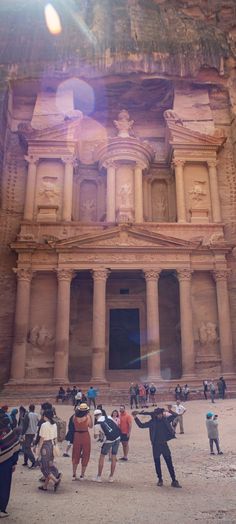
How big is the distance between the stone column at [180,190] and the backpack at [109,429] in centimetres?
2023

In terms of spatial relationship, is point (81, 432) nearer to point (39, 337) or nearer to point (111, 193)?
point (39, 337)

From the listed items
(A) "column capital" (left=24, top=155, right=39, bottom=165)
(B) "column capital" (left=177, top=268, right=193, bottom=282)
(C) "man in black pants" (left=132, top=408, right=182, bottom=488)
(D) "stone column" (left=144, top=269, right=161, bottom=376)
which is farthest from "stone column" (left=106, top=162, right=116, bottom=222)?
(C) "man in black pants" (left=132, top=408, right=182, bottom=488)

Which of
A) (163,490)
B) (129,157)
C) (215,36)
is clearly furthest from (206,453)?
(215,36)

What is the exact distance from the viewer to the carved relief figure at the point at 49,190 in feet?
90.1

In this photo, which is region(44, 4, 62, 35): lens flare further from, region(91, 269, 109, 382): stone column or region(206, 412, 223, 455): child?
region(206, 412, 223, 455): child

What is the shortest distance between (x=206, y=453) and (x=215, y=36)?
1280 inches

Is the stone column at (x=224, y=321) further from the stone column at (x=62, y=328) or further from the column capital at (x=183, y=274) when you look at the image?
the stone column at (x=62, y=328)

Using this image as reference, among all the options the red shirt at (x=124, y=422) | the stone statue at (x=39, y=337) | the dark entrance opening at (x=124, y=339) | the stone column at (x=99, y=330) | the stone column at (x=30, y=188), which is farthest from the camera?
the stone column at (x=30, y=188)

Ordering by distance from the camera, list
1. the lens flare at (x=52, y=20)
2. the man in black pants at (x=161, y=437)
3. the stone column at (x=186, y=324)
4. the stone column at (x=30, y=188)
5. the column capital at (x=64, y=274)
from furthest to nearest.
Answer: the lens flare at (x=52, y=20) → the stone column at (x=30, y=188) → the column capital at (x=64, y=274) → the stone column at (x=186, y=324) → the man in black pants at (x=161, y=437)

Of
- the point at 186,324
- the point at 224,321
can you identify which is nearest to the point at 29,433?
the point at 186,324

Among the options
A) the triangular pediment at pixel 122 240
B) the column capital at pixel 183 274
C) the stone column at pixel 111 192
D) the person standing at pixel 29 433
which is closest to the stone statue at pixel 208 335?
the column capital at pixel 183 274

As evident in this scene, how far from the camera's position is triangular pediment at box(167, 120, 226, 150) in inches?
1126

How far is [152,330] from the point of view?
23.5m

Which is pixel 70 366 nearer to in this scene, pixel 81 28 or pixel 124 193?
pixel 124 193
